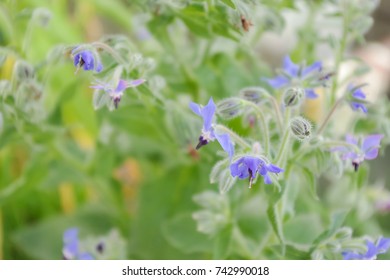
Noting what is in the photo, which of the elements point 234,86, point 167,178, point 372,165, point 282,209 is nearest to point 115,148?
point 167,178

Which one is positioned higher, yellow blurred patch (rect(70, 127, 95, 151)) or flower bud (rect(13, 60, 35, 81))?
yellow blurred patch (rect(70, 127, 95, 151))

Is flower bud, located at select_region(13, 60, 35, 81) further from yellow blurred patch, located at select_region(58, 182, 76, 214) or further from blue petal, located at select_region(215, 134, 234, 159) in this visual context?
yellow blurred patch, located at select_region(58, 182, 76, 214)

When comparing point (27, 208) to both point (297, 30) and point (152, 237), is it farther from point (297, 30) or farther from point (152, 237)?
point (297, 30)

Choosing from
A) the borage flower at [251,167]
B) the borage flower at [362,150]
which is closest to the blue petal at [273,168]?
the borage flower at [251,167]

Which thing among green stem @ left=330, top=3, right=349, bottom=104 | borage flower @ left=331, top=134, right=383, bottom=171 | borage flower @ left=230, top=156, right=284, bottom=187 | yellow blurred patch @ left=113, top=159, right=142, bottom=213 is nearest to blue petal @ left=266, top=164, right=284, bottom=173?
borage flower @ left=230, top=156, right=284, bottom=187

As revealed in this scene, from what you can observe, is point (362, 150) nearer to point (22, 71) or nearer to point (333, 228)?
point (333, 228)

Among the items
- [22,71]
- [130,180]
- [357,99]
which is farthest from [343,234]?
[130,180]

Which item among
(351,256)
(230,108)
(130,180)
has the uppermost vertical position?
(130,180)

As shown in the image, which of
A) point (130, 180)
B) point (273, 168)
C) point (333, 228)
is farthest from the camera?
point (130, 180)
